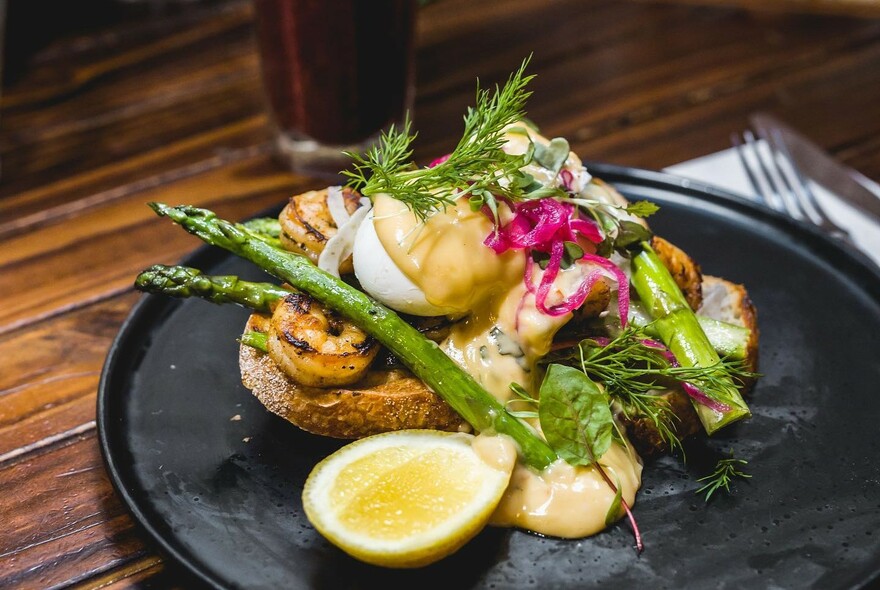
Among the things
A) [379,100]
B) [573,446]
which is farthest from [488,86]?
[573,446]

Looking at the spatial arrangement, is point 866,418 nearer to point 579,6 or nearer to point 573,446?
point 573,446

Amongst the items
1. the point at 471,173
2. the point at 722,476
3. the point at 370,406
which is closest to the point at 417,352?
the point at 370,406

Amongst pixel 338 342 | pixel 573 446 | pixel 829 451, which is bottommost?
pixel 829 451

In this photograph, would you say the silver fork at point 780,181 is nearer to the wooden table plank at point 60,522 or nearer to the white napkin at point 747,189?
the white napkin at point 747,189

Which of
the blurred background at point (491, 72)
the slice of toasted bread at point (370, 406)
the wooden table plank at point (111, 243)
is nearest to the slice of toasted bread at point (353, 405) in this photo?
the slice of toasted bread at point (370, 406)

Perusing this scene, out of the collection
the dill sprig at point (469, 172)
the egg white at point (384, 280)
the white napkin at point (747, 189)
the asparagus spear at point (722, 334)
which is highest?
the dill sprig at point (469, 172)

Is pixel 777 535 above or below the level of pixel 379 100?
below
